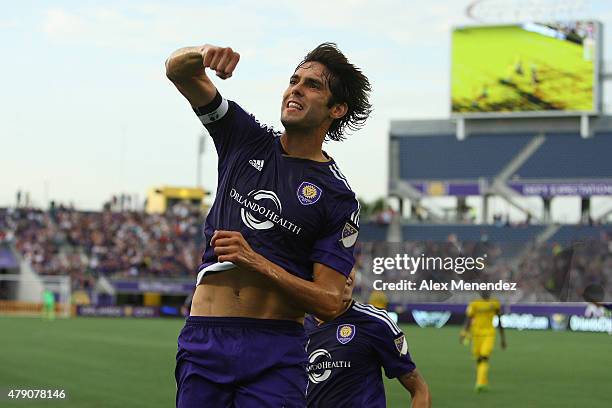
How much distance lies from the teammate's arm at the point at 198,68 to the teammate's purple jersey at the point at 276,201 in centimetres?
8

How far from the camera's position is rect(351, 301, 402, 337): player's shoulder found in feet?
21.0

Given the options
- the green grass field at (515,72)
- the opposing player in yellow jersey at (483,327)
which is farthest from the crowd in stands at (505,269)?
the green grass field at (515,72)

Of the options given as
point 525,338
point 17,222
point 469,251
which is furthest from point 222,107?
point 17,222

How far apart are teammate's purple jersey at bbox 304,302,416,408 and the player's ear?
6.31 feet

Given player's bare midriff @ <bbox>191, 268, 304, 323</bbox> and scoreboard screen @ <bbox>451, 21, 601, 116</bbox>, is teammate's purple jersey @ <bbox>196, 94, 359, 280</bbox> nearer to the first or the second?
player's bare midriff @ <bbox>191, 268, 304, 323</bbox>

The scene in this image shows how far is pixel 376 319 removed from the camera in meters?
6.45

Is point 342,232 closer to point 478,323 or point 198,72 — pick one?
point 198,72

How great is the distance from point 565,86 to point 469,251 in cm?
4559

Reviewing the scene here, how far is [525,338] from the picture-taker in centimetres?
3281

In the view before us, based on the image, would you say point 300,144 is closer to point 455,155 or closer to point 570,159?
point 570,159

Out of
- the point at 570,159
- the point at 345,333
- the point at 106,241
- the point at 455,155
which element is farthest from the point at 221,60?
the point at 455,155

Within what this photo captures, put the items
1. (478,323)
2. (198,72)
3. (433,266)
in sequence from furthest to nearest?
(478,323) → (433,266) → (198,72)

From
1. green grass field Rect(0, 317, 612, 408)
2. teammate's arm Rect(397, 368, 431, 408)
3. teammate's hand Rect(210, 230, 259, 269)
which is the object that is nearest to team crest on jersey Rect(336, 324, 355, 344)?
teammate's arm Rect(397, 368, 431, 408)

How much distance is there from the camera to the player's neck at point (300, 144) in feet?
15.3
